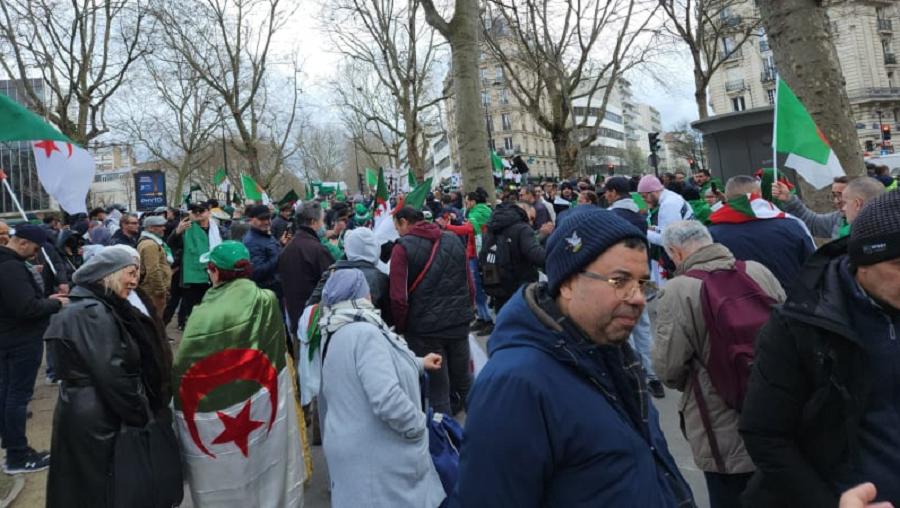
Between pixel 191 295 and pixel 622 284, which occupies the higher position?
pixel 191 295

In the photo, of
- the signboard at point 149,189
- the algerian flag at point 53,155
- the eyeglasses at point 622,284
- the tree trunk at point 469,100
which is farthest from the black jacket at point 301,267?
the signboard at point 149,189

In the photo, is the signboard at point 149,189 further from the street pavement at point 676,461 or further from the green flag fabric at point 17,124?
the street pavement at point 676,461

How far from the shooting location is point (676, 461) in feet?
14.0

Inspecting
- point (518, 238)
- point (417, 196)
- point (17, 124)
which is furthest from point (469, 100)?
point (17, 124)

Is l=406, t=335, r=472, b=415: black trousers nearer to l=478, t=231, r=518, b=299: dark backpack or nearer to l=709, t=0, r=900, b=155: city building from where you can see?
l=478, t=231, r=518, b=299: dark backpack

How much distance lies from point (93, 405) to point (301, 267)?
2.70m

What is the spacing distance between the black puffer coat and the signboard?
24.5 m

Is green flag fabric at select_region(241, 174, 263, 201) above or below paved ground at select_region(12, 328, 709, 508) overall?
above

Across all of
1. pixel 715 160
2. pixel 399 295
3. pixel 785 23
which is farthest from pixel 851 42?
pixel 399 295

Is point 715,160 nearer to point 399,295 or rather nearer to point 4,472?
point 399,295

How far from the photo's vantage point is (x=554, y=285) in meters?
1.80

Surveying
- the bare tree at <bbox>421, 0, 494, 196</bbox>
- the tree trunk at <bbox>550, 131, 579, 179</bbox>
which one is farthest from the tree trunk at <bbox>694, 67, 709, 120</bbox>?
the bare tree at <bbox>421, 0, 494, 196</bbox>

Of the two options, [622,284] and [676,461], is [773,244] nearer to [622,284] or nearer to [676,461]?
[676,461]

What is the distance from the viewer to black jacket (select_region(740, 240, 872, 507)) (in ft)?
5.81
